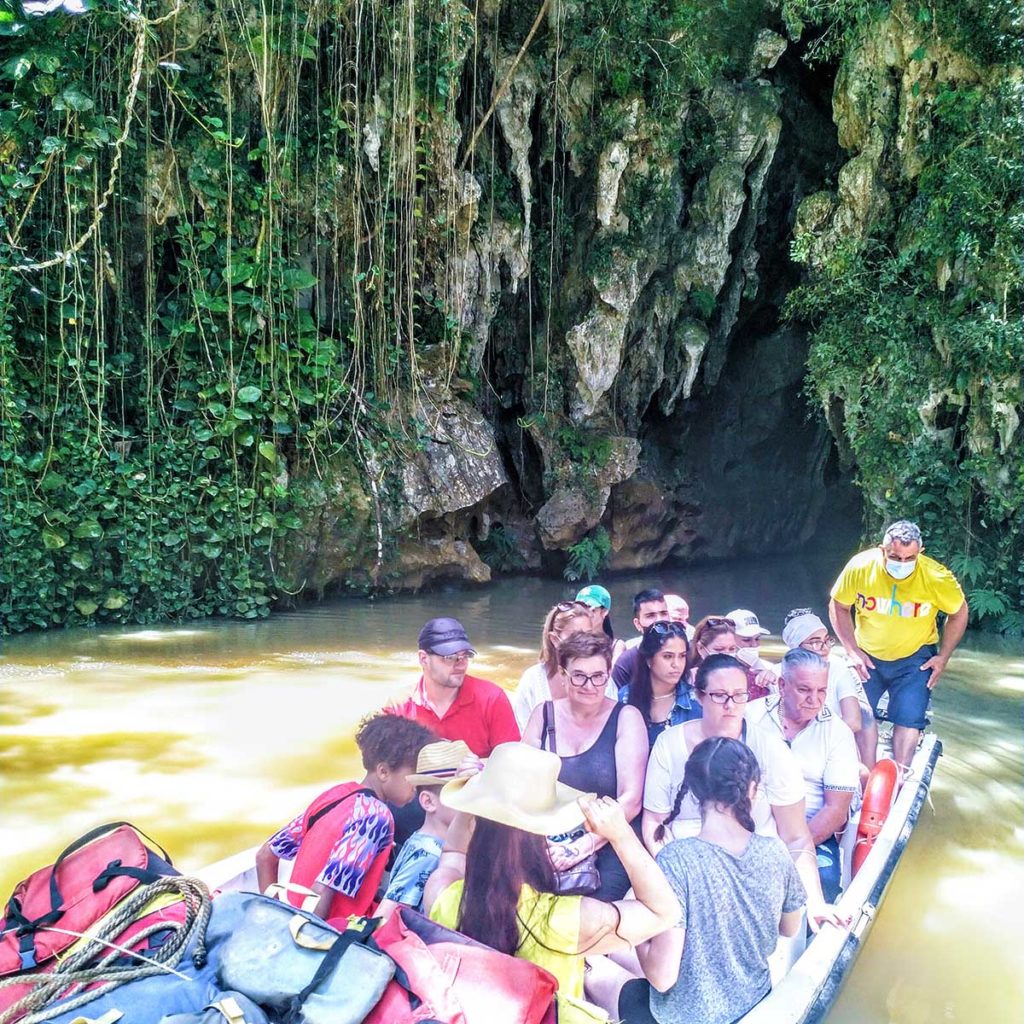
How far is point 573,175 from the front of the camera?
10.9 meters

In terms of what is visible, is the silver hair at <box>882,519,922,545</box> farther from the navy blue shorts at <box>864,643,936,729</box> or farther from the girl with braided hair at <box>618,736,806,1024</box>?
the girl with braided hair at <box>618,736,806,1024</box>

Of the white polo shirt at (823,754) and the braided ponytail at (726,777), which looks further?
the white polo shirt at (823,754)

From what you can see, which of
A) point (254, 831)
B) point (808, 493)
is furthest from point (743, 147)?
point (254, 831)

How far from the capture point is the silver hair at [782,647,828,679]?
126 inches

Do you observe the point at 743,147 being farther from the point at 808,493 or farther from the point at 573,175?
the point at 808,493

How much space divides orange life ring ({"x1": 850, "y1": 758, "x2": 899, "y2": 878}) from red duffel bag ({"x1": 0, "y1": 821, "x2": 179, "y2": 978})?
2432 mm

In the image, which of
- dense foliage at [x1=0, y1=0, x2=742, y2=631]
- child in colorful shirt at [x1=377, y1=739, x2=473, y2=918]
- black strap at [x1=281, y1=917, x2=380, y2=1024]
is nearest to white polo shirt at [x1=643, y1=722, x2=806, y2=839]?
child in colorful shirt at [x1=377, y1=739, x2=473, y2=918]

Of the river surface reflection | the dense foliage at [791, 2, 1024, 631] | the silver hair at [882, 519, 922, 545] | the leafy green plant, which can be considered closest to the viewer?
the river surface reflection

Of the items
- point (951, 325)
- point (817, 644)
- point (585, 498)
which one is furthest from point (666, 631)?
point (585, 498)

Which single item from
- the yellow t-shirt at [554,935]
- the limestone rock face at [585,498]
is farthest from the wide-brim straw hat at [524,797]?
the limestone rock face at [585,498]

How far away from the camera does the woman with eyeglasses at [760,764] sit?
261cm

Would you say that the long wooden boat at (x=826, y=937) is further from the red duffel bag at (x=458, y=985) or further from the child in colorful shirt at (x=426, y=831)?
the red duffel bag at (x=458, y=985)

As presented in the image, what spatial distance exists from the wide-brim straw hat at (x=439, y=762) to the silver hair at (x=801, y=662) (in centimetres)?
132

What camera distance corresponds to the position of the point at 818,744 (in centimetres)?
328
